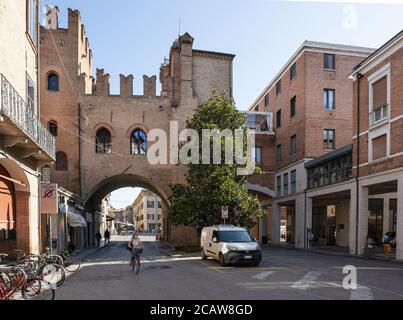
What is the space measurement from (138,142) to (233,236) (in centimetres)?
1564

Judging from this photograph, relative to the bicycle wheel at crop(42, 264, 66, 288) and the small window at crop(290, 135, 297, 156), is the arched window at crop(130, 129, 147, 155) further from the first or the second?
the bicycle wheel at crop(42, 264, 66, 288)

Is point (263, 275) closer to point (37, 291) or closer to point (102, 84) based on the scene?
point (37, 291)

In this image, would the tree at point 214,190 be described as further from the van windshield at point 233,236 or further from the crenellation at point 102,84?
the crenellation at point 102,84

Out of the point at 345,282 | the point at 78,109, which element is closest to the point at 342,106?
the point at 78,109

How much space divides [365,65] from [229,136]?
9.95 meters

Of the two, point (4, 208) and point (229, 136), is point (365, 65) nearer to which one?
point (229, 136)

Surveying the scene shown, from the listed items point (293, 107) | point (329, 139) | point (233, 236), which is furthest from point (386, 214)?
point (233, 236)

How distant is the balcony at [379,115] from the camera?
73.3ft

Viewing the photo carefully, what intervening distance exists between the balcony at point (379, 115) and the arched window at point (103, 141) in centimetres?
1903

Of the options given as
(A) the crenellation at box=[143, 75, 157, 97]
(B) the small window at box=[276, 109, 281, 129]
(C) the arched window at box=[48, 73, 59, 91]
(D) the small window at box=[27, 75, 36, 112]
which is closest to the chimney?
(C) the arched window at box=[48, 73, 59, 91]

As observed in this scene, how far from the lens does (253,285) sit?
11227 millimetres

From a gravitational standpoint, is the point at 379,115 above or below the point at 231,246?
above

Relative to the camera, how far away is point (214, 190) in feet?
77.4
